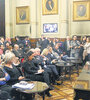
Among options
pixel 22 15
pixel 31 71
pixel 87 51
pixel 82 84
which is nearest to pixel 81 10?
pixel 87 51

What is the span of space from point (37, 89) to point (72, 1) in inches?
432

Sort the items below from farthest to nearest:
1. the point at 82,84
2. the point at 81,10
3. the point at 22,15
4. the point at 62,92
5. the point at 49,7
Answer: the point at 22,15 → the point at 49,7 → the point at 81,10 → the point at 62,92 → the point at 82,84

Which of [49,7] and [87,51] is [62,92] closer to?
[87,51]

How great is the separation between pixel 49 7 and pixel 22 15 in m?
2.42

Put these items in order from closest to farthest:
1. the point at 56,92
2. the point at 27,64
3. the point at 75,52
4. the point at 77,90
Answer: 1. the point at 77,90
2. the point at 27,64
3. the point at 56,92
4. the point at 75,52

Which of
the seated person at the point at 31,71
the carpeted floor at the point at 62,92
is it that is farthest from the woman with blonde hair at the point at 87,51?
the seated person at the point at 31,71

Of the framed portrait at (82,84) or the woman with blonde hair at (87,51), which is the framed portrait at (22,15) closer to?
the woman with blonde hair at (87,51)

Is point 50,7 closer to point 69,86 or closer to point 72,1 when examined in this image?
point 72,1

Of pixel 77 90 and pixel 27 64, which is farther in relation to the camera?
pixel 27 64

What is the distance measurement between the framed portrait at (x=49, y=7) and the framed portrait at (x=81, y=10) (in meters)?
1.48

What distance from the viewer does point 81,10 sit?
12867 mm

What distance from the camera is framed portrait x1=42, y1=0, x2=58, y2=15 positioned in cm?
1355

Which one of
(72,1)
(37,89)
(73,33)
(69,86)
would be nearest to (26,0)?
(72,1)

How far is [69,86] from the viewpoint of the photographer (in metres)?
6.39
